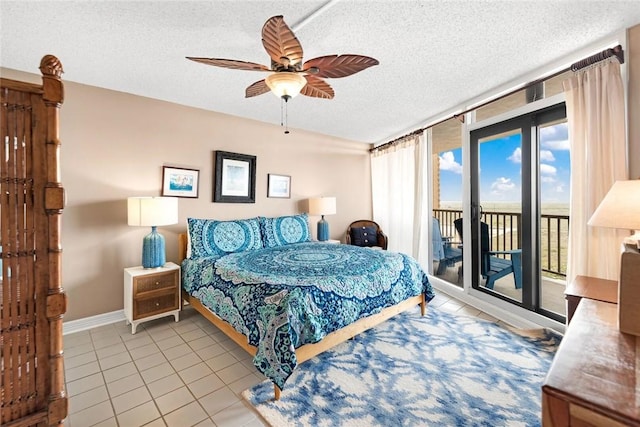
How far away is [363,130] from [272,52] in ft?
9.50

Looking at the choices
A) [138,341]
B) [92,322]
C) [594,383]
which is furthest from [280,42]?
[92,322]

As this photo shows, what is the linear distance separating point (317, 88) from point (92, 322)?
10.6 feet

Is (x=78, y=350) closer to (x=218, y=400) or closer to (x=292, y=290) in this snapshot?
(x=218, y=400)

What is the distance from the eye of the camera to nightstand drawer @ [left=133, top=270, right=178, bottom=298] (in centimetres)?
257

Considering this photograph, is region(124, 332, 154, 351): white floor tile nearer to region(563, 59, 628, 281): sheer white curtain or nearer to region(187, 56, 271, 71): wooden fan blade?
region(187, 56, 271, 71): wooden fan blade

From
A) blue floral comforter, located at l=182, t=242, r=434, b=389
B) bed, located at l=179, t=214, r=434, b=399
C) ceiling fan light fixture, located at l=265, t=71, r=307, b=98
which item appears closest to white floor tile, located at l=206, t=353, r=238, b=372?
bed, located at l=179, t=214, r=434, b=399

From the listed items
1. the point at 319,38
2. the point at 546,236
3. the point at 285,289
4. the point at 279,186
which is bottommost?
the point at 285,289

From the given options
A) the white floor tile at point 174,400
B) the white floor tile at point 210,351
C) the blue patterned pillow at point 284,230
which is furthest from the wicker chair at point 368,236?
the white floor tile at point 174,400

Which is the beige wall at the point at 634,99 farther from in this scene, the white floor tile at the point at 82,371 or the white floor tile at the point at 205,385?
the white floor tile at the point at 82,371

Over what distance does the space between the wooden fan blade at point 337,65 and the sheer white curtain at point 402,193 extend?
2473 millimetres

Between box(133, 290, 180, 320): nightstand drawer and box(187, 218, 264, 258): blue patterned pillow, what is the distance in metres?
0.48

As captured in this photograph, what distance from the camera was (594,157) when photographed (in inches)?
78.7

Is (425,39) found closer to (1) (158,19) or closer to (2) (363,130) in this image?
(1) (158,19)

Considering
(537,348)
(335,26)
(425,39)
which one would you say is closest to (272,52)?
(335,26)
